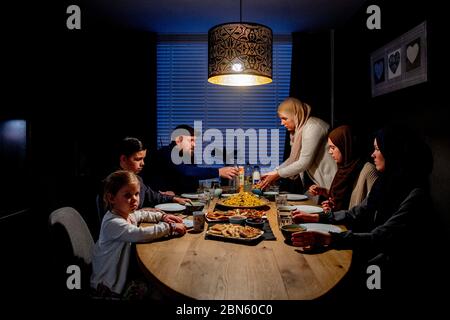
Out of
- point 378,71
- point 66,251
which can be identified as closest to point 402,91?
point 378,71

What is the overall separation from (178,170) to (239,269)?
8.68 feet

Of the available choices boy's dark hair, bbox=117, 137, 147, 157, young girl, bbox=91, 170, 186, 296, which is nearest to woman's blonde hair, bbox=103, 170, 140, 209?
young girl, bbox=91, 170, 186, 296

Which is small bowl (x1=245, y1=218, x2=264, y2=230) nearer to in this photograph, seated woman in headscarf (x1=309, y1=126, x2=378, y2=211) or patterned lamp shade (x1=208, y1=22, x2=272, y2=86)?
seated woman in headscarf (x1=309, y1=126, x2=378, y2=211)

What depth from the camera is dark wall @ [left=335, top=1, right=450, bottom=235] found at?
2559 mm

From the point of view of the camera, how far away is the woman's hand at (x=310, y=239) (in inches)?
63.0

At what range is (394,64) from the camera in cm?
322

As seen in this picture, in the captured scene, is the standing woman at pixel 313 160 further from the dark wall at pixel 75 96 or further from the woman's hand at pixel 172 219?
the dark wall at pixel 75 96

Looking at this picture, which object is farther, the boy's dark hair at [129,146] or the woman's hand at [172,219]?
the boy's dark hair at [129,146]

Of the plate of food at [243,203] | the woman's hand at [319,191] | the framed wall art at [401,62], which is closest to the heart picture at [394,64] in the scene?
the framed wall art at [401,62]

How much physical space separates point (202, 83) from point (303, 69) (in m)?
1.35

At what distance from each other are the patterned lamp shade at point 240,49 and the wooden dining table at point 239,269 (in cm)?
121

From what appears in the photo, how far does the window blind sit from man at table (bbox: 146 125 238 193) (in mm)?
1017
